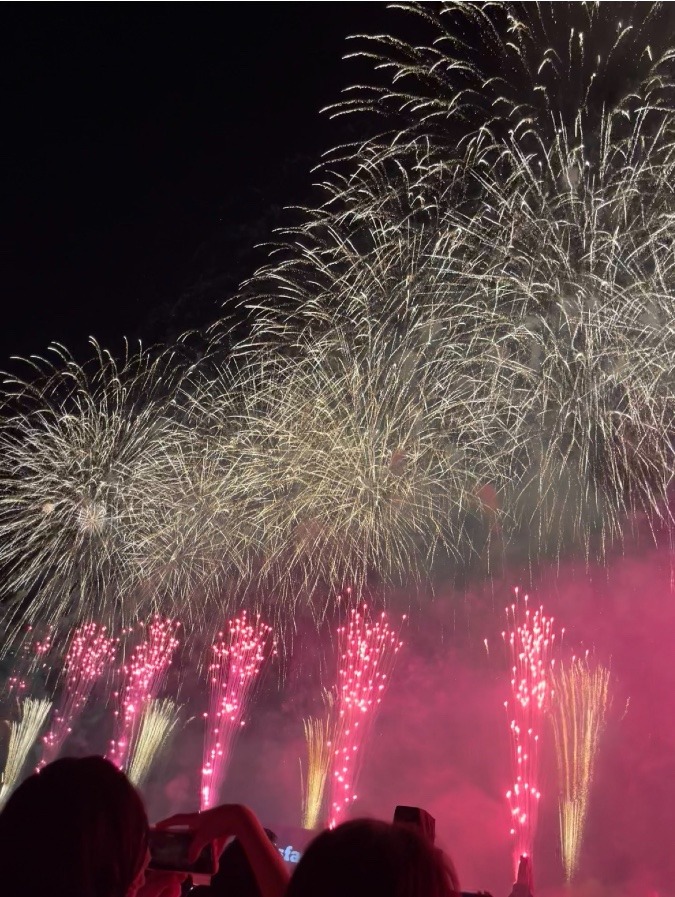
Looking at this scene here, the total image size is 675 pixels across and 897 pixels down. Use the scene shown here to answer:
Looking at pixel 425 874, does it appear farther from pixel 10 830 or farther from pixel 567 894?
pixel 567 894

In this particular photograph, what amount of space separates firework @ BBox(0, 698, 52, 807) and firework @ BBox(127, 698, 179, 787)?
4.33 m

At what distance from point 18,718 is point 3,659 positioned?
2.85m

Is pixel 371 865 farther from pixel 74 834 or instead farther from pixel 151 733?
→ pixel 151 733

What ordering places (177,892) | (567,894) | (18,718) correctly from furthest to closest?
1. (18,718)
2. (567,894)
3. (177,892)

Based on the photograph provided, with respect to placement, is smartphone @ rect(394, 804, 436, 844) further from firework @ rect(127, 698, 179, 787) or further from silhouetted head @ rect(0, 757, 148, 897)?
firework @ rect(127, 698, 179, 787)

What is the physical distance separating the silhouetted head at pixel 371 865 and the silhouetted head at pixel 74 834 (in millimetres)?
510

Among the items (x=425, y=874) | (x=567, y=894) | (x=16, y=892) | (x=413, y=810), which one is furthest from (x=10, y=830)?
(x=567, y=894)

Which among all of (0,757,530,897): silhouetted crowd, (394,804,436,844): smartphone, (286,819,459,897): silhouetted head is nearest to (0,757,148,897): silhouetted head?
(0,757,530,897): silhouetted crowd

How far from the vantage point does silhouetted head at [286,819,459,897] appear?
5.41 feet

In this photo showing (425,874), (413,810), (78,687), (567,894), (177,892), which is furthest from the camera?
(78,687)

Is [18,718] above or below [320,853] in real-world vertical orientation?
above

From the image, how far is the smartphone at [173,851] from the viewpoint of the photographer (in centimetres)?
228

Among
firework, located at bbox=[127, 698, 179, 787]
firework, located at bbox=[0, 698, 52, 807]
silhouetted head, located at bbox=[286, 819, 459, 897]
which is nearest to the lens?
silhouetted head, located at bbox=[286, 819, 459, 897]

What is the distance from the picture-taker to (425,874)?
5.57 ft
